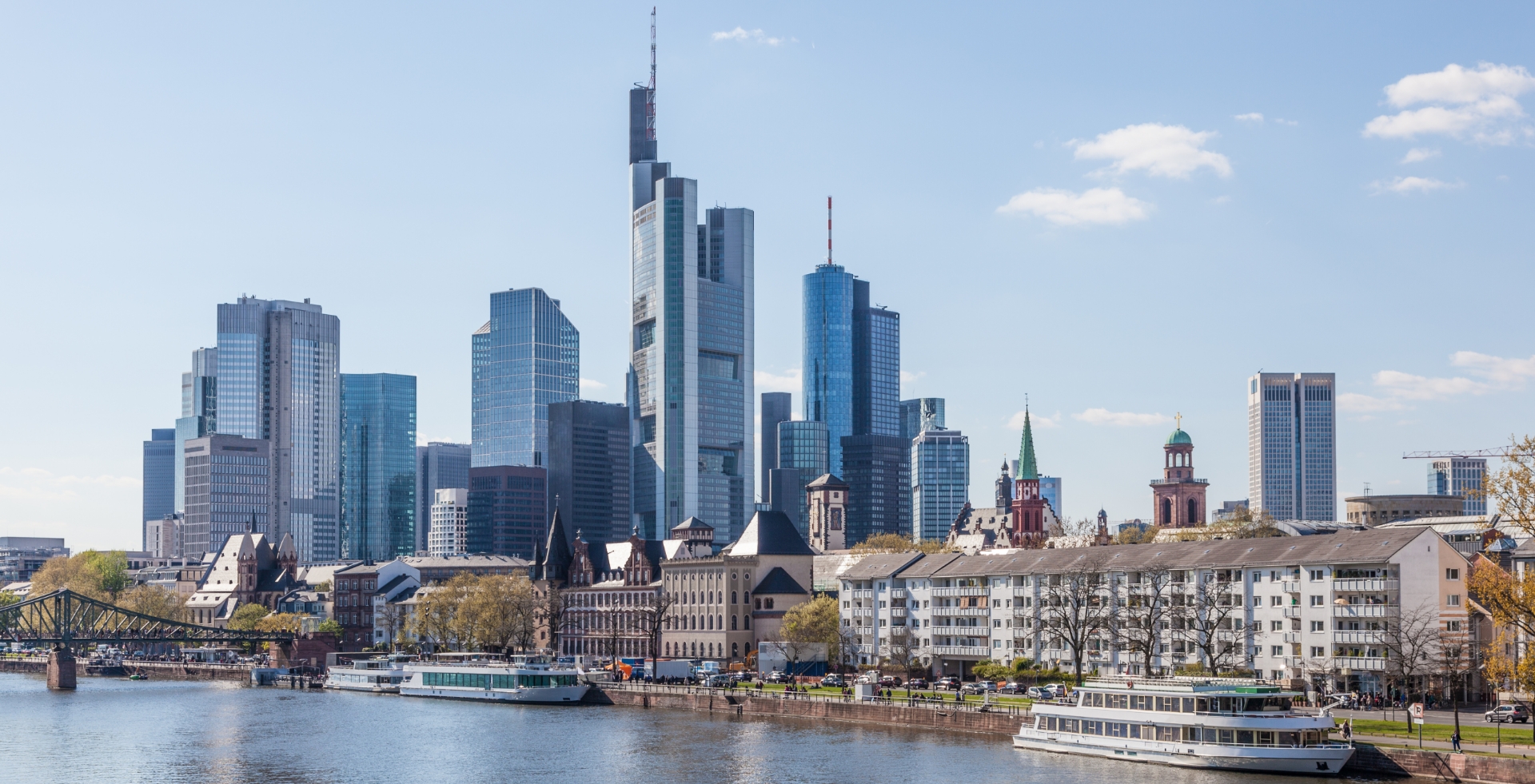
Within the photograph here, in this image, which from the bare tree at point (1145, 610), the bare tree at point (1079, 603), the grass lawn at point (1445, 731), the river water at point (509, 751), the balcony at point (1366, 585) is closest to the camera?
the grass lawn at point (1445, 731)

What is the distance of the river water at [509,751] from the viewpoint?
108500 mm

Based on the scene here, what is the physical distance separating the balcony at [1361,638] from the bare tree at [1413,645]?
1.04ft

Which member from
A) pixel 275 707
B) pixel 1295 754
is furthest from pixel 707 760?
pixel 275 707

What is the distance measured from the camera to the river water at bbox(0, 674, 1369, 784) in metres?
108

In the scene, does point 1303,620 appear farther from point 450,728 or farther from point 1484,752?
point 450,728

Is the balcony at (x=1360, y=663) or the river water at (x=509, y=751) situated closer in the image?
the river water at (x=509, y=751)

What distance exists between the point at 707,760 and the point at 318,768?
2577 centimetres

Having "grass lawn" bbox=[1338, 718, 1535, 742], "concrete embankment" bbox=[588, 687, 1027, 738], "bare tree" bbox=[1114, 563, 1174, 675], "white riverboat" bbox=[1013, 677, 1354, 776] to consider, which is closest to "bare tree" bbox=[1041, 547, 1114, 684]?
"bare tree" bbox=[1114, 563, 1174, 675]

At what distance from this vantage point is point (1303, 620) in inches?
5487

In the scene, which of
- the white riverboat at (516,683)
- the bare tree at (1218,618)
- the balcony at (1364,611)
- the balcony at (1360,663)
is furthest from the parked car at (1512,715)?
Result: the white riverboat at (516,683)

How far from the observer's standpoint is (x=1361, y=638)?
13462 cm

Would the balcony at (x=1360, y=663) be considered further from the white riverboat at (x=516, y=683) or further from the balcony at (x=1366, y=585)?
the white riverboat at (x=516, y=683)

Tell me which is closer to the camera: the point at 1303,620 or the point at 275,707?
the point at 1303,620

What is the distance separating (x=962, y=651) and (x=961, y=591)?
5.99 metres
